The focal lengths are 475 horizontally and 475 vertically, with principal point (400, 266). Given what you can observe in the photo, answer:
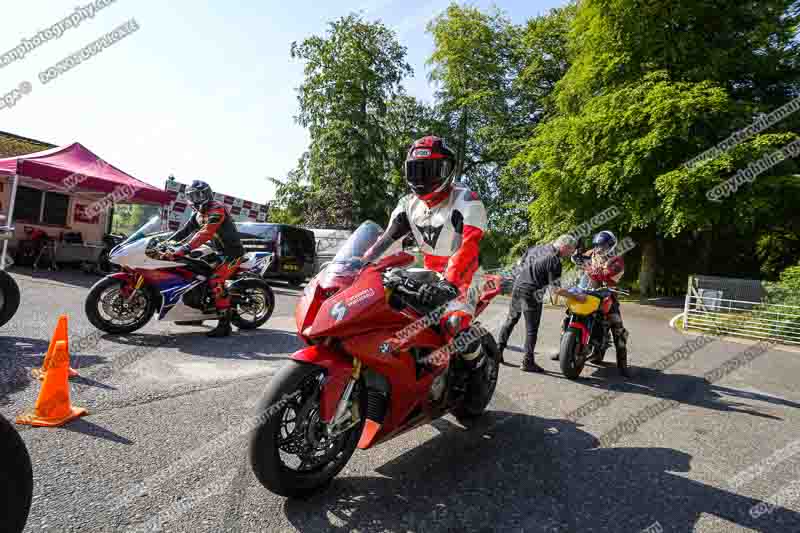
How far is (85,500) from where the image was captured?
240cm

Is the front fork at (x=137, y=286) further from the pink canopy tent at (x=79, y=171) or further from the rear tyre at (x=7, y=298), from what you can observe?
the pink canopy tent at (x=79, y=171)

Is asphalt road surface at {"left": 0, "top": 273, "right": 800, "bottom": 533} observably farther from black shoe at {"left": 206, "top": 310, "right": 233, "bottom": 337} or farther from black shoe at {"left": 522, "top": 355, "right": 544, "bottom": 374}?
black shoe at {"left": 206, "top": 310, "right": 233, "bottom": 337}

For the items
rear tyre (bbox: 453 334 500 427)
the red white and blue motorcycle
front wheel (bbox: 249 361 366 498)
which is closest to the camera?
front wheel (bbox: 249 361 366 498)

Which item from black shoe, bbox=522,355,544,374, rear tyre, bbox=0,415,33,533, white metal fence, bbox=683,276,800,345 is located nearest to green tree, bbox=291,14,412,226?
white metal fence, bbox=683,276,800,345

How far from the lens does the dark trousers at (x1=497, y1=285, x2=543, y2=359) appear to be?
6254 mm

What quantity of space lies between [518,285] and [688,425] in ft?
9.18

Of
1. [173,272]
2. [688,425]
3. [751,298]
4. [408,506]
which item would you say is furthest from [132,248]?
[751,298]

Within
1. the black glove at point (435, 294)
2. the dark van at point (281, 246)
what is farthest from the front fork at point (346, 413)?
the dark van at point (281, 246)

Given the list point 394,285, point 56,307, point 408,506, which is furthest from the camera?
point 56,307

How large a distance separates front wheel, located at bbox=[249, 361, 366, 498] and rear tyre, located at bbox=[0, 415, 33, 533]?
893 mm

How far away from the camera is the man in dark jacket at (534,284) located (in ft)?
20.6

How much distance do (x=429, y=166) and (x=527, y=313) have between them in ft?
12.0

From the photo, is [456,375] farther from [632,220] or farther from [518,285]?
[632,220]

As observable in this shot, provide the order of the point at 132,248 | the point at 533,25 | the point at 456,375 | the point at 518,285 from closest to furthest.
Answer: the point at 456,375 < the point at 132,248 < the point at 518,285 < the point at 533,25
